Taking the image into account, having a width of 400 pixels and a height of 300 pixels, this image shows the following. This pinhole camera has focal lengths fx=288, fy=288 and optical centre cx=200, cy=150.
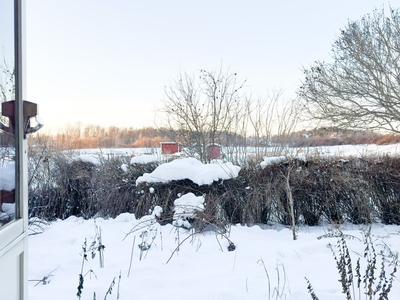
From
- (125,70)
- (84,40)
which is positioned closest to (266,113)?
(125,70)

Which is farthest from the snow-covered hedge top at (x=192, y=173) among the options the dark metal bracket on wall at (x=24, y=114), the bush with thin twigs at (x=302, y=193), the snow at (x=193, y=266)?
the dark metal bracket on wall at (x=24, y=114)

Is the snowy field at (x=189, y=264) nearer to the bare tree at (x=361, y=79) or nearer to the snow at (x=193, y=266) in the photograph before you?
the snow at (x=193, y=266)

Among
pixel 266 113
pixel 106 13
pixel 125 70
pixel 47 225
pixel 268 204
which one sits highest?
pixel 106 13

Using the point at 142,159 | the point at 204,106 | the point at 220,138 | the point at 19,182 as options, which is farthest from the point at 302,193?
the point at 19,182

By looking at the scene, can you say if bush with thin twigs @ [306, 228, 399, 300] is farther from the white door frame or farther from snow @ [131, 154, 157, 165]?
snow @ [131, 154, 157, 165]

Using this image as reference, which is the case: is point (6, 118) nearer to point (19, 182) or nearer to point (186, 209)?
point (19, 182)

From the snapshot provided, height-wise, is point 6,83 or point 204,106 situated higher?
point 204,106

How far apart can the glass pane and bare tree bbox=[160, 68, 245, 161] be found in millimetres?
5765

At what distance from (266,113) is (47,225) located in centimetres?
514

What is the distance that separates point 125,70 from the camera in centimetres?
822

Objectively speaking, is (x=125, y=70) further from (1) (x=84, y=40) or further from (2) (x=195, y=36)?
(2) (x=195, y=36)

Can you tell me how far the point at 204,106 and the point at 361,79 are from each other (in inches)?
166

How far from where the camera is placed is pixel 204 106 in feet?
23.2

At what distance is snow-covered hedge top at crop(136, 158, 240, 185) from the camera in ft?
13.7
